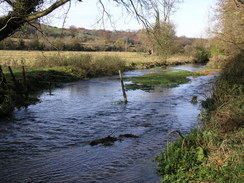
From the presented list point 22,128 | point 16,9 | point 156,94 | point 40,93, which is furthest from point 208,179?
point 40,93

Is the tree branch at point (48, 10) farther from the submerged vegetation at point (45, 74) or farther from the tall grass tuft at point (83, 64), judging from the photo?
the tall grass tuft at point (83, 64)

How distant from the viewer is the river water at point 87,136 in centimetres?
711

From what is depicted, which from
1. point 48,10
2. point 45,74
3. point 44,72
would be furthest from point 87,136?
point 44,72

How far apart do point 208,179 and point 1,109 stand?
1039 centimetres

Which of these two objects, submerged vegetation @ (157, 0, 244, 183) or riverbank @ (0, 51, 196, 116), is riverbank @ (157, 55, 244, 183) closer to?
submerged vegetation @ (157, 0, 244, 183)

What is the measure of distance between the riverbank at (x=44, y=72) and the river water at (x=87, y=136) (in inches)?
37.3

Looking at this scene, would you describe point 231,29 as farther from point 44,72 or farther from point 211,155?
point 211,155

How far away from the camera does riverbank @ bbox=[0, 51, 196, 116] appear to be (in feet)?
48.9

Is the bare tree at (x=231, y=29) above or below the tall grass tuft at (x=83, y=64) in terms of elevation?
above

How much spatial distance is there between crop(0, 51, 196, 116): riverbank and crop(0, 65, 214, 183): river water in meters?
0.95

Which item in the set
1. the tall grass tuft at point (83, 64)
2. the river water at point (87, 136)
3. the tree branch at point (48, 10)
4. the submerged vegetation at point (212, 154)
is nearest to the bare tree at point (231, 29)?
the river water at point (87, 136)

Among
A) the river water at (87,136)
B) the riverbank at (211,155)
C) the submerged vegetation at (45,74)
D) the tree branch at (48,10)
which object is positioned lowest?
the river water at (87,136)

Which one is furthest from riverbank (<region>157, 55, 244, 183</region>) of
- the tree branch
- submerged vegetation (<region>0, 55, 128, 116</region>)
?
submerged vegetation (<region>0, 55, 128, 116</region>)

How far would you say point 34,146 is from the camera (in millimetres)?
9367
